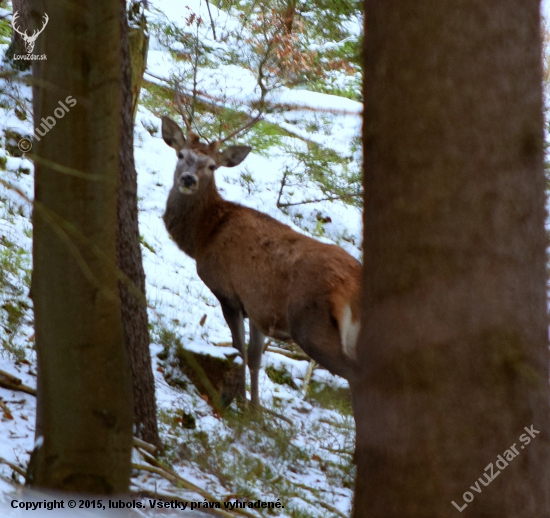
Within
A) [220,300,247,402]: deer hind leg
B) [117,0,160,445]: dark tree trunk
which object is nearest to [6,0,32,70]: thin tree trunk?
[220,300,247,402]: deer hind leg

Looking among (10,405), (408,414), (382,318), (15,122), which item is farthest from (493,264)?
(15,122)

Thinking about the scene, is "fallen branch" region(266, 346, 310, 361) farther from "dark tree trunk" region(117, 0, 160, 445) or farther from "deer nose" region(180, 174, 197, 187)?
"dark tree trunk" region(117, 0, 160, 445)

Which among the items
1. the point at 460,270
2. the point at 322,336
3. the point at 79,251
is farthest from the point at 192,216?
the point at 460,270

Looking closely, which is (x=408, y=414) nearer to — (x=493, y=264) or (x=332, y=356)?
(x=493, y=264)

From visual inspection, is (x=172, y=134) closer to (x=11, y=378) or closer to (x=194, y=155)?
(x=194, y=155)

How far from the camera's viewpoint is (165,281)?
319 inches

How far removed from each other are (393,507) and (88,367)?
127 cm

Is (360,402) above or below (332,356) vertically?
above

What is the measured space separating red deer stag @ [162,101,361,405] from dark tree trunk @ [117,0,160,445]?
4.99 ft

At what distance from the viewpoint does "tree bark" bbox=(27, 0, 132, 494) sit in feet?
9.31

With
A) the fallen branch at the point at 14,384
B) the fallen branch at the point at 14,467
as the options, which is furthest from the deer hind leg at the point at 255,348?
the fallen branch at the point at 14,467

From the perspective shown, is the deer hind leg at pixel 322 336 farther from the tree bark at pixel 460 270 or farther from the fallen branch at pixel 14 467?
the tree bark at pixel 460 270

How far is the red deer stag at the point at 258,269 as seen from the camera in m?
5.88

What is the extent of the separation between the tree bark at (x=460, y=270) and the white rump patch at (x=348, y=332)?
3.39 m
